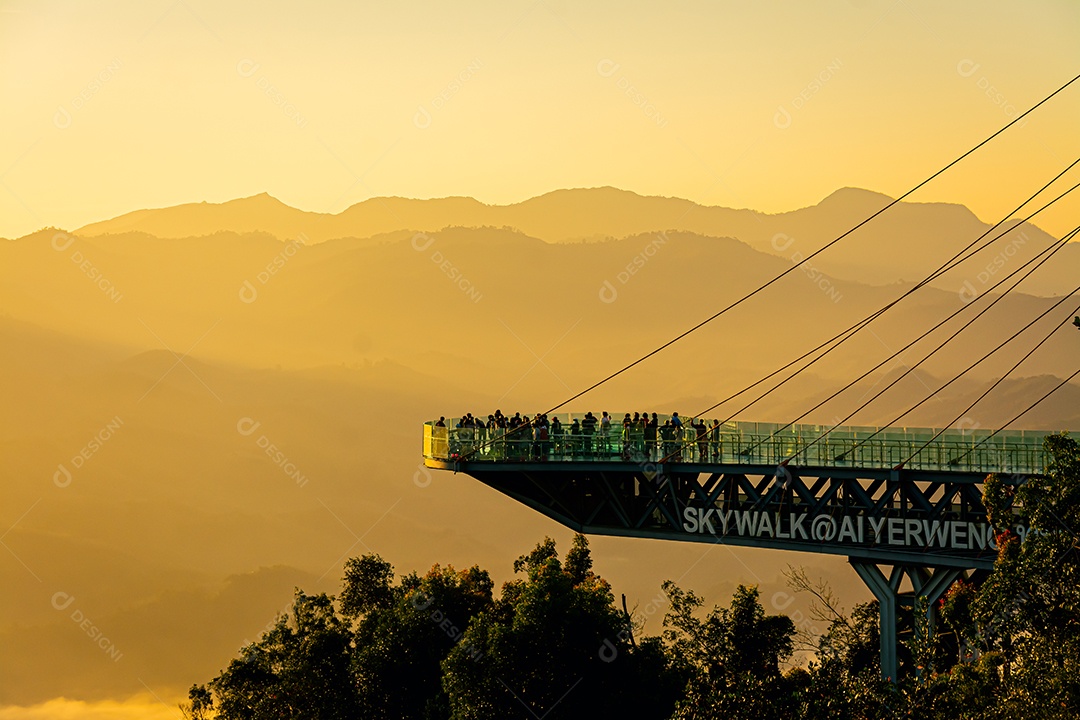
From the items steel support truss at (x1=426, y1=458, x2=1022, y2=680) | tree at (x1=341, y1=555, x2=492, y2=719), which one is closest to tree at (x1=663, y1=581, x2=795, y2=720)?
steel support truss at (x1=426, y1=458, x2=1022, y2=680)

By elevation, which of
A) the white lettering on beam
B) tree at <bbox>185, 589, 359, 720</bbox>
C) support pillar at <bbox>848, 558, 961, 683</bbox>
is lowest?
tree at <bbox>185, 589, 359, 720</bbox>

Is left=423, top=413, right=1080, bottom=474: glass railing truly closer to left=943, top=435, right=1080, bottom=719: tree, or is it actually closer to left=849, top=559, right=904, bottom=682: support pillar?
left=849, top=559, right=904, bottom=682: support pillar

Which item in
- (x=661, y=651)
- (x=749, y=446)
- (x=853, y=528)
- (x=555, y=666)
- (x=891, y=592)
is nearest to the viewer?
(x=555, y=666)

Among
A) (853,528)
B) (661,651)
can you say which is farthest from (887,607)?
(661,651)

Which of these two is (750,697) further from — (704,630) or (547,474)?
(547,474)

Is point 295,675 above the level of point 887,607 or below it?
below

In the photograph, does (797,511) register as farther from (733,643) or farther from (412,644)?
(412,644)

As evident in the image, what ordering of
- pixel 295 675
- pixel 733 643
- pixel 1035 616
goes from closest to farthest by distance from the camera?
pixel 1035 616, pixel 733 643, pixel 295 675

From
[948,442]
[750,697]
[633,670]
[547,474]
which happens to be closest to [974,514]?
[948,442]

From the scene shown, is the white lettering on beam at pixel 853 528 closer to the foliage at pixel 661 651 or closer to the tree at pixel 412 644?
the foliage at pixel 661 651
